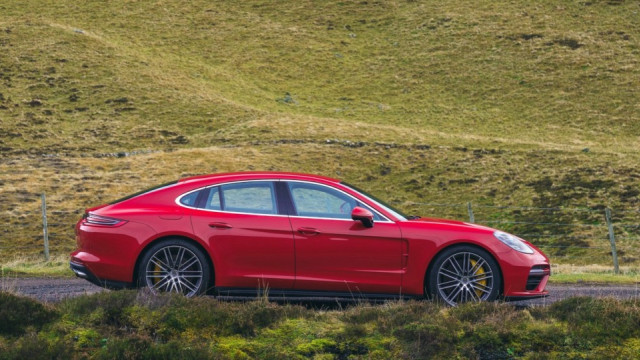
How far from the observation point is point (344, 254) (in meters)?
9.27

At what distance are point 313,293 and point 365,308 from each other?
2.68 ft

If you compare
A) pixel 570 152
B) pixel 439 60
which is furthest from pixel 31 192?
pixel 439 60

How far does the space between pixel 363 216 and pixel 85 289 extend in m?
4.98

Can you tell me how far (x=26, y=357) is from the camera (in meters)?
7.20

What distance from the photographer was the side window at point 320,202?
30.9 feet

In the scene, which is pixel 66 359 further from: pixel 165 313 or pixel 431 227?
pixel 431 227

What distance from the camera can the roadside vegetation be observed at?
24.6ft

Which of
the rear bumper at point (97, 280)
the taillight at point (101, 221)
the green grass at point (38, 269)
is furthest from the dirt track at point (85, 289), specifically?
the taillight at point (101, 221)

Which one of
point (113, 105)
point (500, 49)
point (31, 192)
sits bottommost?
point (31, 192)

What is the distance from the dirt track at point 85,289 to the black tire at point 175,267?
2.47m

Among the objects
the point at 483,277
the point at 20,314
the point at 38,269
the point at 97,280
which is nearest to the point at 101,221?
the point at 97,280

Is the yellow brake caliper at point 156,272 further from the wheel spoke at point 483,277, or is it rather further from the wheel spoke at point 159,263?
the wheel spoke at point 483,277

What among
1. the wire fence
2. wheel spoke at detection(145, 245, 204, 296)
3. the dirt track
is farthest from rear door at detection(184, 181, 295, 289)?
the wire fence

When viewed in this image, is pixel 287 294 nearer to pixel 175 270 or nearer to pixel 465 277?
pixel 175 270
